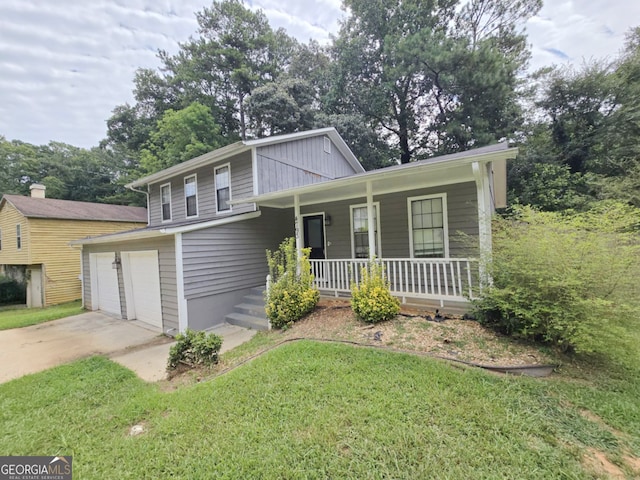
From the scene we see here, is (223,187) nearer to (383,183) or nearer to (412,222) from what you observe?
(383,183)

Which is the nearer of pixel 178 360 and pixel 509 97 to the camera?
pixel 178 360

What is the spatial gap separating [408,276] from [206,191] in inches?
279

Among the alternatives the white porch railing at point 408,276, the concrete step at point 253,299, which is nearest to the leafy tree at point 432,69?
the white porch railing at point 408,276

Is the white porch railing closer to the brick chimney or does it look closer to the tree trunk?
the tree trunk

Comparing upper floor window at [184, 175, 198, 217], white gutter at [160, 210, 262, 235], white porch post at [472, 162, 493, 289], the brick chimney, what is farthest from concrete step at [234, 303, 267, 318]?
the brick chimney

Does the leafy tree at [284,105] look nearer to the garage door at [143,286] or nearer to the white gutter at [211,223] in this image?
the white gutter at [211,223]

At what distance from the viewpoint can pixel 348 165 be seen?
40.9 feet

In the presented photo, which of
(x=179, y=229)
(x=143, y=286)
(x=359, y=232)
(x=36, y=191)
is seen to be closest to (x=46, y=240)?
(x=36, y=191)

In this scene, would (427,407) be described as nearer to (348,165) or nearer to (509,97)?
(348,165)

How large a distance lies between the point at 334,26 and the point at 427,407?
78.0 feet

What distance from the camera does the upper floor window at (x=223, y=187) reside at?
8.62 meters

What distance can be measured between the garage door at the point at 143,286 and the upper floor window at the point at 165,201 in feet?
10.0

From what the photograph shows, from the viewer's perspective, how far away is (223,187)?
346 inches

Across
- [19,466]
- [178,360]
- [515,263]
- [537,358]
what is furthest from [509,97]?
[19,466]
